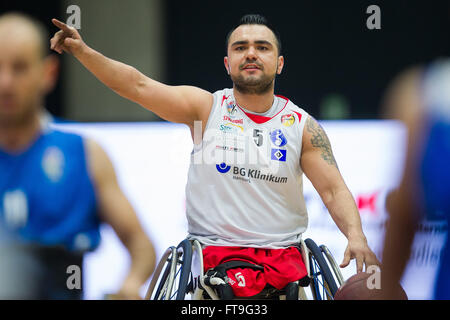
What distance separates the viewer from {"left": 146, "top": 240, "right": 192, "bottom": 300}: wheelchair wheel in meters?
2.98

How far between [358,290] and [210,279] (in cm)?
76

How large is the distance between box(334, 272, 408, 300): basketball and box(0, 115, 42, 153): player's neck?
1698mm

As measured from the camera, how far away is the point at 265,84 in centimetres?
354

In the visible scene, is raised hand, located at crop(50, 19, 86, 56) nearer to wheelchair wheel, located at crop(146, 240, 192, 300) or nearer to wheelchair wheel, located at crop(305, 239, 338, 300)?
wheelchair wheel, located at crop(146, 240, 192, 300)

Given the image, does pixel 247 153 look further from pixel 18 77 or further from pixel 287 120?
pixel 18 77

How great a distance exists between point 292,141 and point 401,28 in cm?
324

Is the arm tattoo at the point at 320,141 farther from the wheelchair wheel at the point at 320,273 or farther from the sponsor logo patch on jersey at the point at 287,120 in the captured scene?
the wheelchair wheel at the point at 320,273

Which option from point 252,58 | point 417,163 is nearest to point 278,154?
point 252,58

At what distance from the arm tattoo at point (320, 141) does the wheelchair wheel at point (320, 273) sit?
0.49 m

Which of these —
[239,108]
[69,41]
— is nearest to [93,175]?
[69,41]

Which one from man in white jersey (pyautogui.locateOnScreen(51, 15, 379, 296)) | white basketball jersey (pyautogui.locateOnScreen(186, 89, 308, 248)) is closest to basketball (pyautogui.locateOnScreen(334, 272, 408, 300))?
man in white jersey (pyautogui.locateOnScreen(51, 15, 379, 296))
